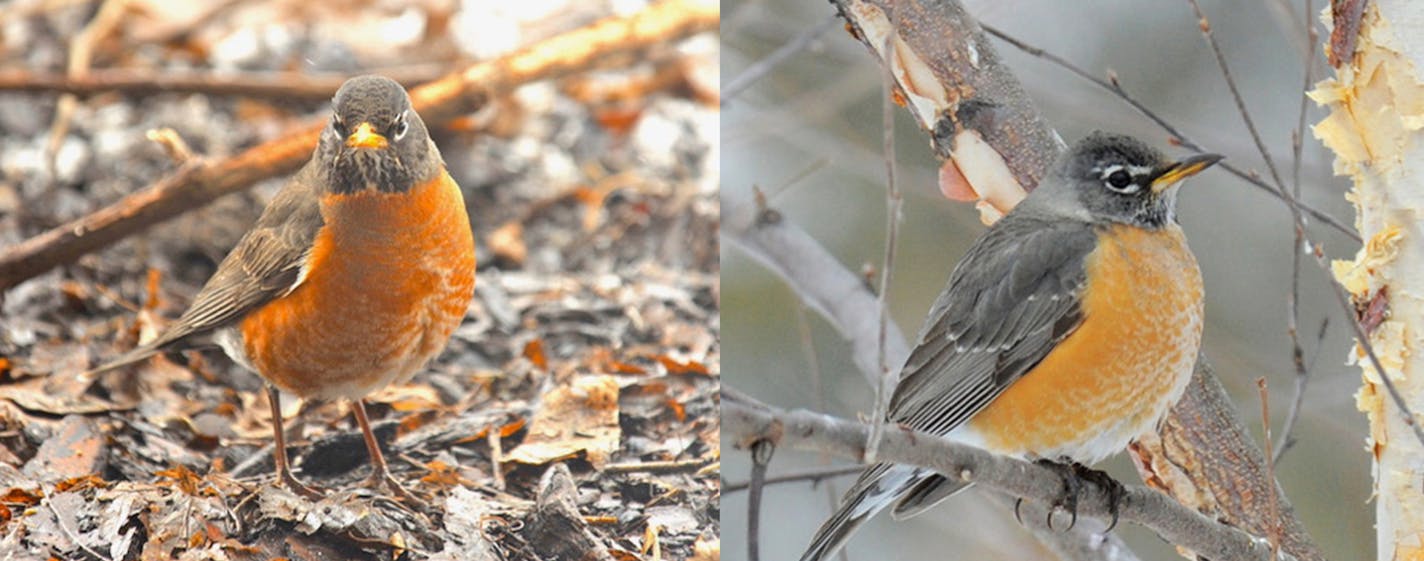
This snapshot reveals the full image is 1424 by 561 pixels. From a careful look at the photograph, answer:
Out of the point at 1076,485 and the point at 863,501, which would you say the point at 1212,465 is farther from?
the point at 863,501

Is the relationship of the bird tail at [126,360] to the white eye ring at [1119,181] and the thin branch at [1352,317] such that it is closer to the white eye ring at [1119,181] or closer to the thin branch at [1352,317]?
the white eye ring at [1119,181]

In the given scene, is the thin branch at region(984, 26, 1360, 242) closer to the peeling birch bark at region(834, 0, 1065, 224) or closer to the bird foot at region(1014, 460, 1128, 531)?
the peeling birch bark at region(834, 0, 1065, 224)

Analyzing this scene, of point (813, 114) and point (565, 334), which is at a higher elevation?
point (813, 114)

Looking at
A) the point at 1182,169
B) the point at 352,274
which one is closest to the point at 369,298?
the point at 352,274

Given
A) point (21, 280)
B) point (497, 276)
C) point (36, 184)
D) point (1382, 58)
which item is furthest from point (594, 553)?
point (36, 184)

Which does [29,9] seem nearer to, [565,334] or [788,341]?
[565,334]

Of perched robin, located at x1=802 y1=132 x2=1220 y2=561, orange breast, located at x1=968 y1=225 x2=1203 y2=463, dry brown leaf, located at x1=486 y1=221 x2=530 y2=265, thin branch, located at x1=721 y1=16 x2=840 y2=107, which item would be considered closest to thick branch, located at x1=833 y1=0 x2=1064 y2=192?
perched robin, located at x1=802 y1=132 x2=1220 y2=561
